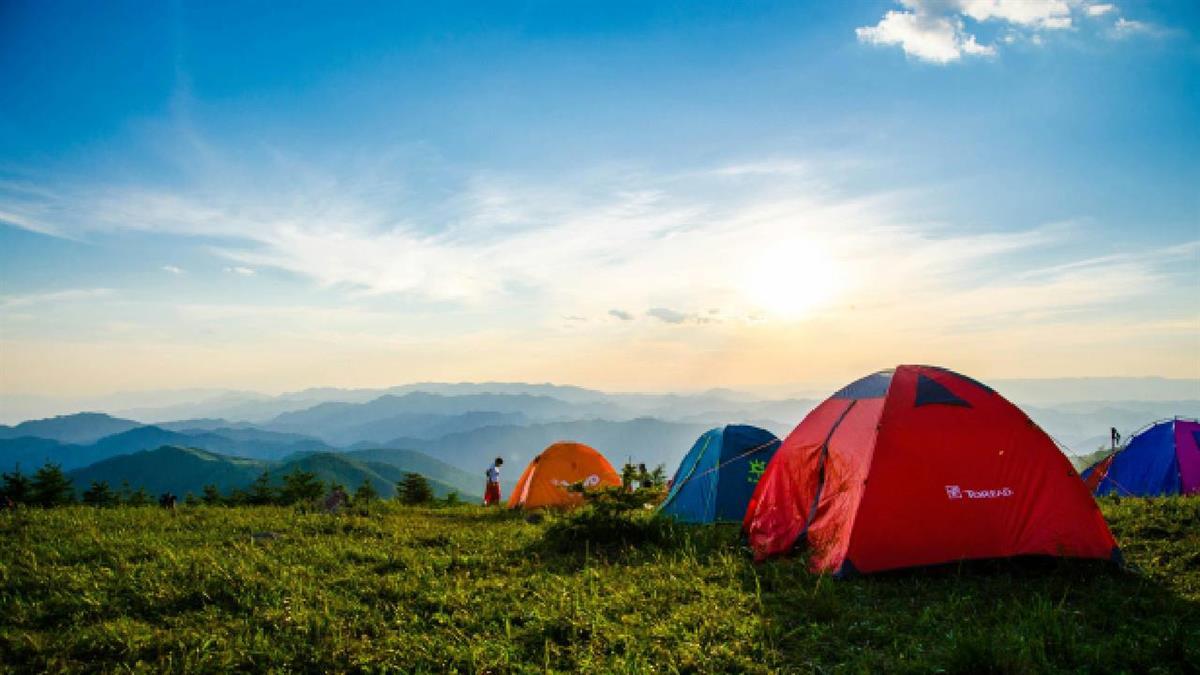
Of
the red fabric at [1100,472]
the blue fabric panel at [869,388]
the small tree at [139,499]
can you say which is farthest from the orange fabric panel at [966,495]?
the small tree at [139,499]

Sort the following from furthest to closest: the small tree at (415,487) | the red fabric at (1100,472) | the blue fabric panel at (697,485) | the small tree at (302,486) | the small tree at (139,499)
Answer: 1. the small tree at (415,487)
2. the small tree at (302,486)
3. the small tree at (139,499)
4. the red fabric at (1100,472)
5. the blue fabric panel at (697,485)

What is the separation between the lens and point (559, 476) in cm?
1959

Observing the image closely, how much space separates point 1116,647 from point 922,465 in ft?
10.0

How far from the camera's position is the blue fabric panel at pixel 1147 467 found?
47.4 ft

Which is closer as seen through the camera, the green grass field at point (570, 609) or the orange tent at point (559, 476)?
the green grass field at point (570, 609)

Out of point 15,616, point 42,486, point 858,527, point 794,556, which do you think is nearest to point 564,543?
point 794,556

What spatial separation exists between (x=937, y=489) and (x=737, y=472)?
600 cm

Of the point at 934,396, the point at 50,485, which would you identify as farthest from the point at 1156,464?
the point at 50,485

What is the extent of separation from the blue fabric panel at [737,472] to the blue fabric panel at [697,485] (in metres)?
0.18

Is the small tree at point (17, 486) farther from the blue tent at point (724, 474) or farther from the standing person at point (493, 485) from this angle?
the blue tent at point (724, 474)

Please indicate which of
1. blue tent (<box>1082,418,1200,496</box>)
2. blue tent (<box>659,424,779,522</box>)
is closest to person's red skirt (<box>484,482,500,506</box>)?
blue tent (<box>659,424,779,522</box>)

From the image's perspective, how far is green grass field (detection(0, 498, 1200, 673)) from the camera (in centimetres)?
552

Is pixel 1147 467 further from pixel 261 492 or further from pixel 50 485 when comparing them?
pixel 50 485

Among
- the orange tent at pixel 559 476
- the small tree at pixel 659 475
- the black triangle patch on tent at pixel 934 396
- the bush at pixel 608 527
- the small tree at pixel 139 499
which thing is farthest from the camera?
the small tree at pixel 659 475
